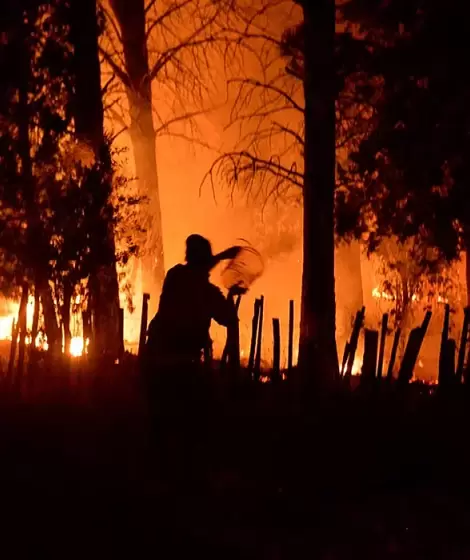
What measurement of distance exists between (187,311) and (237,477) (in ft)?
3.98

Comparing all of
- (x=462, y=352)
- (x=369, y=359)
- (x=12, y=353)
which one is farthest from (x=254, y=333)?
(x=12, y=353)

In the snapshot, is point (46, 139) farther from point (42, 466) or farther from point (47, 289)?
point (42, 466)

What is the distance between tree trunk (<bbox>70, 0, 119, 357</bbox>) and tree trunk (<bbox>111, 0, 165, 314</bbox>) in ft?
14.0

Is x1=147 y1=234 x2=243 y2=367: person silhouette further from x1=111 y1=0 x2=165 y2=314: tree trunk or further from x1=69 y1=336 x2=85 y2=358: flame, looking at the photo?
x1=111 y1=0 x2=165 y2=314: tree trunk

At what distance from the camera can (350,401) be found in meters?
6.11

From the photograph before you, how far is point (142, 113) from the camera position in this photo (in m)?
14.1

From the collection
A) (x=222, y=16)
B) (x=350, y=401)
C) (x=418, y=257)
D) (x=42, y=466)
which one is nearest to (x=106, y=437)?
(x=42, y=466)

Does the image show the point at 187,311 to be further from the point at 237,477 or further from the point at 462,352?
the point at 462,352

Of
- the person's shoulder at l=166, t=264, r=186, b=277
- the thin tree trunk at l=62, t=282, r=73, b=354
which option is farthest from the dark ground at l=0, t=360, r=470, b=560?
the person's shoulder at l=166, t=264, r=186, b=277

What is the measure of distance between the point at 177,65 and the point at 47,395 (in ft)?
25.2

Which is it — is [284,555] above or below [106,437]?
below

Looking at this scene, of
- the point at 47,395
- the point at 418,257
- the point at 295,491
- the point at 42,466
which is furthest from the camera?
the point at 418,257

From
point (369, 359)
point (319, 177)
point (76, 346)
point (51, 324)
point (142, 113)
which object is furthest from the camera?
point (142, 113)

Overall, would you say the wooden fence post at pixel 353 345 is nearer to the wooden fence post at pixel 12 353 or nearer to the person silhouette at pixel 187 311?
the person silhouette at pixel 187 311
